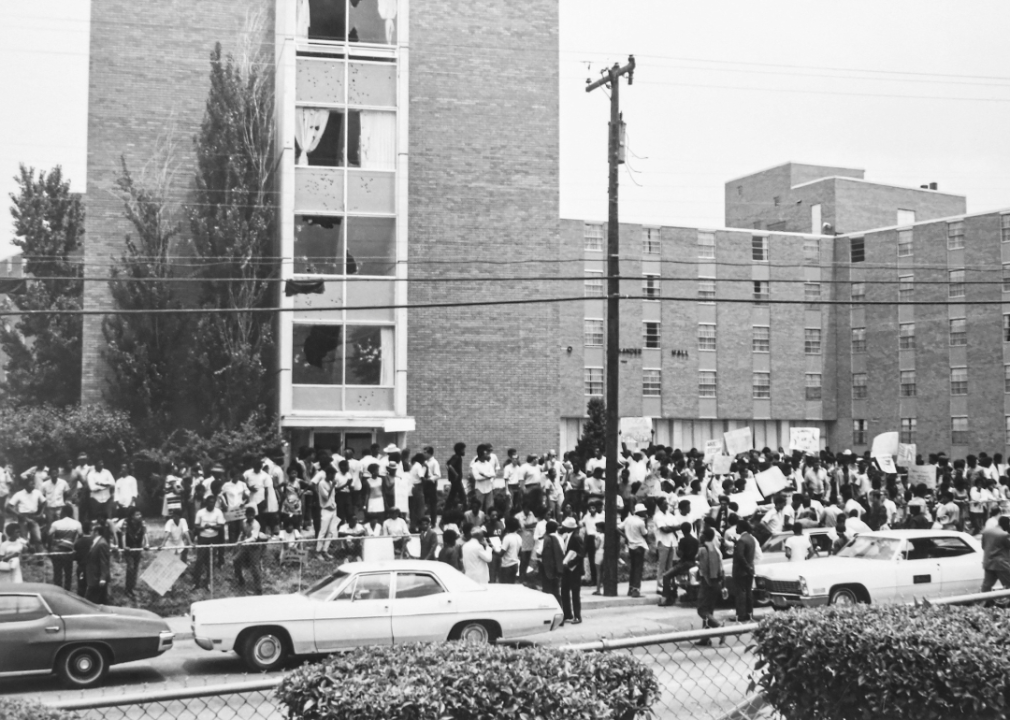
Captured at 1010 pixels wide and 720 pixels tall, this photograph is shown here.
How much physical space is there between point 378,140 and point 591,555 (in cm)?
1488

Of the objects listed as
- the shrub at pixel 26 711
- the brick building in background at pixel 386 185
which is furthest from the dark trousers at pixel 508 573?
the shrub at pixel 26 711

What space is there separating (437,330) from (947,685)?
96.2 ft

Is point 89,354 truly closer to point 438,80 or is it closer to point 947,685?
point 438,80

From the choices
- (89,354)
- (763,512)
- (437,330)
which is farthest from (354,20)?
(763,512)

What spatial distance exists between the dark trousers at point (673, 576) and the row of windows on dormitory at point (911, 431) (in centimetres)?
3549

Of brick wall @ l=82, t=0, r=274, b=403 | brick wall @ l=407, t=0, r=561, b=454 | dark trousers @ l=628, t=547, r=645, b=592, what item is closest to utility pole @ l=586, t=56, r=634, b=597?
dark trousers @ l=628, t=547, r=645, b=592

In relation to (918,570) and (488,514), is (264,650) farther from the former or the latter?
(918,570)

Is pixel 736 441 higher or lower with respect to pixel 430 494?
higher

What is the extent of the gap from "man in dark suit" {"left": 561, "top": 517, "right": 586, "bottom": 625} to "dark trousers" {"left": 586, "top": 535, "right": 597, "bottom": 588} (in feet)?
8.94

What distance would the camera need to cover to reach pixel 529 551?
63.9 feet

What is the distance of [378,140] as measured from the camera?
102 ft

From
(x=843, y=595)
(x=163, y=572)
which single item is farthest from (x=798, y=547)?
(x=163, y=572)

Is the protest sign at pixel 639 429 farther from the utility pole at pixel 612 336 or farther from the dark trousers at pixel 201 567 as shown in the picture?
the dark trousers at pixel 201 567

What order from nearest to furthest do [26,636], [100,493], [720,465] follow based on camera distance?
1. [26,636]
2. [100,493]
3. [720,465]
